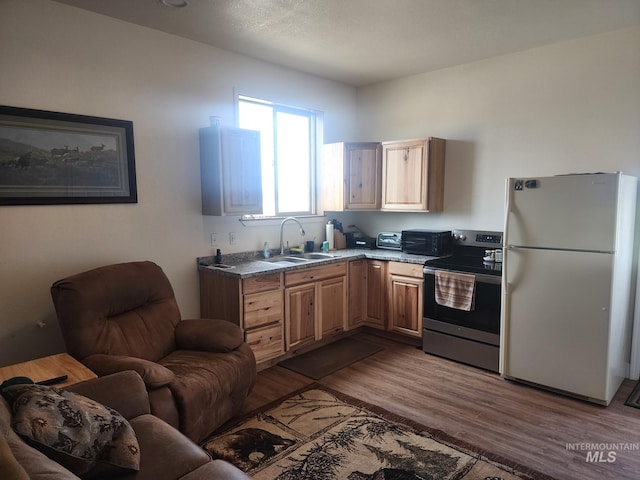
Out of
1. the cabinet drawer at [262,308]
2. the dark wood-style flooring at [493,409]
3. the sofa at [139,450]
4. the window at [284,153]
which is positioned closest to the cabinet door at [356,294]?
the dark wood-style flooring at [493,409]

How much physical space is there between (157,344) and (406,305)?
92.6 inches

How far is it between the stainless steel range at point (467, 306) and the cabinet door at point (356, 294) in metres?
0.76

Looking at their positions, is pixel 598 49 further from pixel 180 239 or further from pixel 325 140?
pixel 180 239

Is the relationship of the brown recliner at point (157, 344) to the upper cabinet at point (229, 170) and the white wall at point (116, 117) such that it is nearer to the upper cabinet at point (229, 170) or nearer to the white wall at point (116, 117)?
Result: the white wall at point (116, 117)

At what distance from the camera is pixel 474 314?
3.58 m

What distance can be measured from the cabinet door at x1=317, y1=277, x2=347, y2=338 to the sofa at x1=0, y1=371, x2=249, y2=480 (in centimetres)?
215

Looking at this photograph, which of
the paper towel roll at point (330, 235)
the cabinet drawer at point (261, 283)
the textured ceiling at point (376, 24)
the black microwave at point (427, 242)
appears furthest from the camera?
the paper towel roll at point (330, 235)

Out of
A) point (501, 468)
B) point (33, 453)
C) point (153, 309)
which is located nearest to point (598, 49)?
point (501, 468)

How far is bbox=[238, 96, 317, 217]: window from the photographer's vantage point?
13.5 ft

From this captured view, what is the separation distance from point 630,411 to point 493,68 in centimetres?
307

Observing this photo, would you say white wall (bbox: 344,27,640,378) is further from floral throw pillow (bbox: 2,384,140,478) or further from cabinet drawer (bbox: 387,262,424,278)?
floral throw pillow (bbox: 2,384,140,478)

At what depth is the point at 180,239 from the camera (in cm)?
345

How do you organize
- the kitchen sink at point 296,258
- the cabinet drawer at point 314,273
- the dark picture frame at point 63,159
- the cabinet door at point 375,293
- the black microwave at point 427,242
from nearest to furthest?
1. the dark picture frame at point 63,159
2. the cabinet drawer at point 314,273
3. the kitchen sink at point 296,258
4. the black microwave at point 427,242
5. the cabinet door at point 375,293

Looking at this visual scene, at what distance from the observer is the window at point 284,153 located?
413cm
